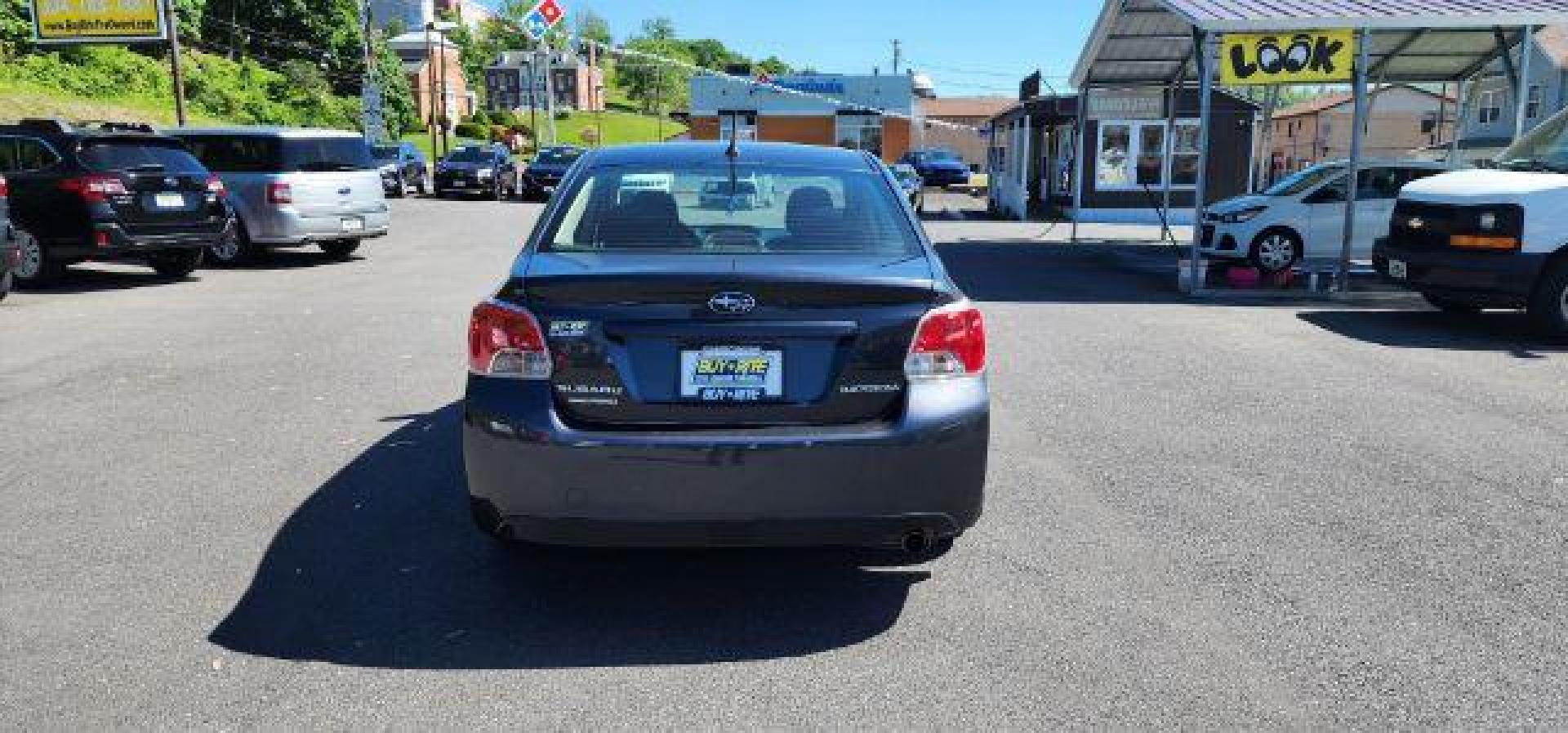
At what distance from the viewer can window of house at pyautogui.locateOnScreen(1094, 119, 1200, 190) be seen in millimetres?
28531

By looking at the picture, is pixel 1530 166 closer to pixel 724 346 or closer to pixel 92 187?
pixel 724 346

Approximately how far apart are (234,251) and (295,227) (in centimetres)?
87

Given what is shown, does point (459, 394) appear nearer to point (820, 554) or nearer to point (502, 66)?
point (820, 554)

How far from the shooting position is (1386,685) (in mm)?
3629

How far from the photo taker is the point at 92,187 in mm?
12641

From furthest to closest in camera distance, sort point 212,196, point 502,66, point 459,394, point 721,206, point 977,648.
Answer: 1. point 502,66
2. point 212,196
3. point 459,394
4. point 721,206
5. point 977,648

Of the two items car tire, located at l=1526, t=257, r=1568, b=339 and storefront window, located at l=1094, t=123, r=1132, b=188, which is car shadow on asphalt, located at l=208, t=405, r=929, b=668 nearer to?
car tire, located at l=1526, t=257, r=1568, b=339

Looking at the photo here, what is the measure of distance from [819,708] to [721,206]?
2063 mm

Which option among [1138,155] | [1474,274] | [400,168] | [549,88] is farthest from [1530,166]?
[549,88]

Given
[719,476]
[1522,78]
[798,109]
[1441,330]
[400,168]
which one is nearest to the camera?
[719,476]

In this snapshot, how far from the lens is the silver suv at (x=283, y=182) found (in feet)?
51.4

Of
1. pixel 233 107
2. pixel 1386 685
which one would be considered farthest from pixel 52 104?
pixel 1386 685

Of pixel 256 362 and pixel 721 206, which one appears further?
pixel 256 362

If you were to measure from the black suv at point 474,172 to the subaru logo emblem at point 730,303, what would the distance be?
→ 3271 cm
